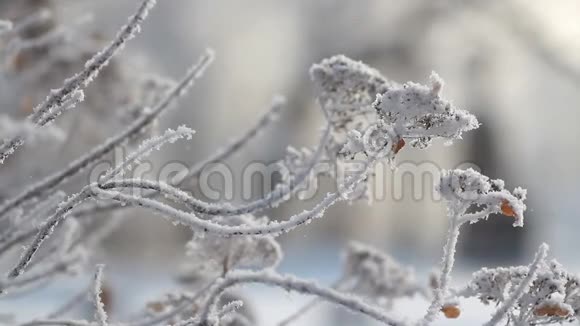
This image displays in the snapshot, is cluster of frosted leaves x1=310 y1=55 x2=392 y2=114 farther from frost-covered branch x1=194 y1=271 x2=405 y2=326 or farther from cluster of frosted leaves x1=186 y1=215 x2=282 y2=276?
A: frost-covered branch x1=194 y1=271 x2=405 y2=326

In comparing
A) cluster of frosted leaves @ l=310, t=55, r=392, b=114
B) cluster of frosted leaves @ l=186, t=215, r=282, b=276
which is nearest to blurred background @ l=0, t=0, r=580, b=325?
cluster of frosted leaves @ l=186, t=215, r=282, b=276

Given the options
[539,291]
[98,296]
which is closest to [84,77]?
[98,296]

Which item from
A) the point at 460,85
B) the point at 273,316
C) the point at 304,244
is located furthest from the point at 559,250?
the point at 273,316

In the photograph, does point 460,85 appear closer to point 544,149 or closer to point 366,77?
point 544,149

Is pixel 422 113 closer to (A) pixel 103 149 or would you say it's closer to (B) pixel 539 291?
(B) pixel 539 291

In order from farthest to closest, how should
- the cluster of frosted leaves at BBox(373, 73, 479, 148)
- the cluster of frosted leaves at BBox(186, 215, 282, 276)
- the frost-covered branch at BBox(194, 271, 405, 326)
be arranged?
1. the cluster of frosted leaves at BBox(186, 215, 282, 276)
2. the cluster of frosted leaves at BBox(373, 73, 479, 148)
3. the frost-covered branch at BBox(194, 271, 405, 326)
